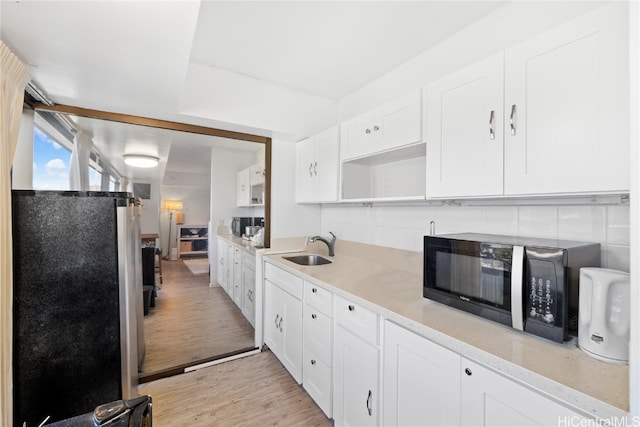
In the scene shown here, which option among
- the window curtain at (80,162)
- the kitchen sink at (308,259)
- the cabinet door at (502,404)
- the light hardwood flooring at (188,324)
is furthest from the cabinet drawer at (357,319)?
the window curtain at (80,162)

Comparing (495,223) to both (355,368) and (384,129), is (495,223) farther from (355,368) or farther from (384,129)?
(355,368)

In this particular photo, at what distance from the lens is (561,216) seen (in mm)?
1264

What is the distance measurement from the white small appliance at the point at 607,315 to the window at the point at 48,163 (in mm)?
2871

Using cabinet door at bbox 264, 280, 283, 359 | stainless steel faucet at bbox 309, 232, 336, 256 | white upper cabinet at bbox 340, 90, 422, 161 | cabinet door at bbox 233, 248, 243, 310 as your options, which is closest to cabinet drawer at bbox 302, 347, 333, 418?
cabinet door at bbox 264, 280, 283, 359

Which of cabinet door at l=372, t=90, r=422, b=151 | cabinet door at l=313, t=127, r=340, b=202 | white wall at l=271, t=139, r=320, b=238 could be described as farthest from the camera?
white wall at l=271, t=139, r=320, b=238

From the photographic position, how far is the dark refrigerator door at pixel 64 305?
140cm

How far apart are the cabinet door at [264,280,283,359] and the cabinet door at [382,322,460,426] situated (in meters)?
1.21

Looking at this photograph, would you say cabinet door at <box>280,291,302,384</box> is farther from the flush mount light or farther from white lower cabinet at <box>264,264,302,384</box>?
the flush mount light

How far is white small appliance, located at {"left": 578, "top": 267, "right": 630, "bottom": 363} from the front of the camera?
2.64ft

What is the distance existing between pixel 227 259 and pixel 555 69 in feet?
9.76

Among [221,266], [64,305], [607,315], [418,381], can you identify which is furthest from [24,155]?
[607,315]

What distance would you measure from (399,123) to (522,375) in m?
1.39

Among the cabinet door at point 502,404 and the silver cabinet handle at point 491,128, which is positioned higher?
the silver cabinet handle at point 491,128

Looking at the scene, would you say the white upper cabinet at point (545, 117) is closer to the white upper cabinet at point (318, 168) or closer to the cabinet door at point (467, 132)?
the cabinet door at point (467, 132)
